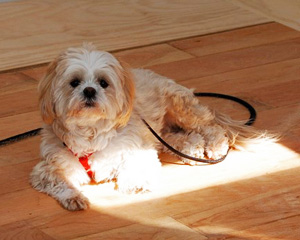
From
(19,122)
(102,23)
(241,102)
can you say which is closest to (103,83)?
(19,122)

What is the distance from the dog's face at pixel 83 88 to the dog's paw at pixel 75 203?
0.25 metres

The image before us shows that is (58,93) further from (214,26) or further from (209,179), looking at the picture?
(214,26)

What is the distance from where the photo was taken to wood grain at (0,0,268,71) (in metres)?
4.13

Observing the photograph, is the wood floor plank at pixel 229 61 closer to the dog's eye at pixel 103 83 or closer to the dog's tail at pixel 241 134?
the dog's tail at pixel 241 134

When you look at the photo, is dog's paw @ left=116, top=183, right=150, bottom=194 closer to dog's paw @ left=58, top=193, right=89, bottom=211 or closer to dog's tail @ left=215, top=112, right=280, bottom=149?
dog's paw @ left=58, top=193, right=89, bottom=211

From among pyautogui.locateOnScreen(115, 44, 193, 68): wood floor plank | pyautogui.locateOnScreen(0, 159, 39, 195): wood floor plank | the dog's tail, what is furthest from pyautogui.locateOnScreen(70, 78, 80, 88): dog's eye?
pyautogui.locateOnScreen(115, 44, 193, 68): wood floor plank

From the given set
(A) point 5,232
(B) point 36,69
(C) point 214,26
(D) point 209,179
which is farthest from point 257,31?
(A) point 5,232

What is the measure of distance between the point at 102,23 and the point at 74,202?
2.02m

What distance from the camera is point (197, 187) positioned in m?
2.73

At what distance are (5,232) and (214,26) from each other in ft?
7.50

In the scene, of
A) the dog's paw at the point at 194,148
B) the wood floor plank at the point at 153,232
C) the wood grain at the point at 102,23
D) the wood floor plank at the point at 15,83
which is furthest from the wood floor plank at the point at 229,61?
the wood floor plank at the point at 153,232

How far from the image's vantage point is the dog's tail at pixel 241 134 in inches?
118

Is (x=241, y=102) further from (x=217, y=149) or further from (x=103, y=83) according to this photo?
(x=103, y=83)

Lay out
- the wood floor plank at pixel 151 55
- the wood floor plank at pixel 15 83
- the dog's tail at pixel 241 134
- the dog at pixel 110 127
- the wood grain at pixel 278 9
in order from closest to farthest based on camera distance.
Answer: the dog at pixel 110 127 → the dog's tail at pixel 241 134 → the wood floor plank at pixel 15 83 → the wood floor plank at pixel 151 55 → the wood grain at pixel 278 9
